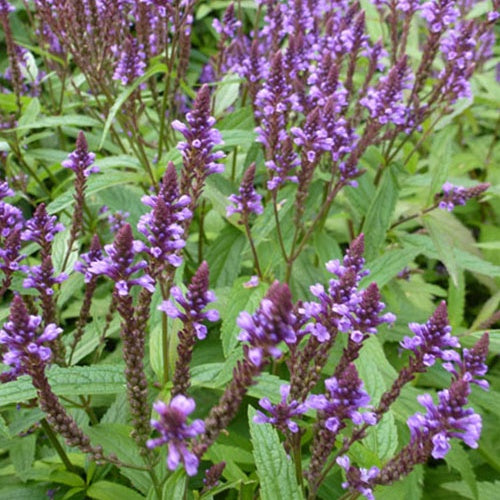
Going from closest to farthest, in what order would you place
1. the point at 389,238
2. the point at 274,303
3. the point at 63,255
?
the point at 274,303, the point at 63,255, the point at 389,238

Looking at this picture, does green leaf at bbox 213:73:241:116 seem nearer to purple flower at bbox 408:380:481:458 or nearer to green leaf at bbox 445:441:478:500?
green leaf at bbox 445:441:478:500

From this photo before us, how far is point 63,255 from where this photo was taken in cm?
311

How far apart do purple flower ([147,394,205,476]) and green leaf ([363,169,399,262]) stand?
236 centimetres

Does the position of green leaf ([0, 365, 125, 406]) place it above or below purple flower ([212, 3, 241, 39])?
below

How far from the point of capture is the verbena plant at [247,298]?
1843mm

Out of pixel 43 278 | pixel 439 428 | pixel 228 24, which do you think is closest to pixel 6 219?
pixel 43 278

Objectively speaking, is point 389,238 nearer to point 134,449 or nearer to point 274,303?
point 134,449

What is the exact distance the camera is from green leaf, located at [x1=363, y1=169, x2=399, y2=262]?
11.9 ft

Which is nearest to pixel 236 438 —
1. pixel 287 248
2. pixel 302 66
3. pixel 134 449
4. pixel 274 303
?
pixel 134 449

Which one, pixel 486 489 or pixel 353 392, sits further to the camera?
pixel 486 489

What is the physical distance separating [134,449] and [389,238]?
2434 millimetres

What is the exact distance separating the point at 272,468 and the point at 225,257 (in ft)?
6.54

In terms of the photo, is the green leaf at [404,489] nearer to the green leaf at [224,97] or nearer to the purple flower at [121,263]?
the purple flower at [121,263]

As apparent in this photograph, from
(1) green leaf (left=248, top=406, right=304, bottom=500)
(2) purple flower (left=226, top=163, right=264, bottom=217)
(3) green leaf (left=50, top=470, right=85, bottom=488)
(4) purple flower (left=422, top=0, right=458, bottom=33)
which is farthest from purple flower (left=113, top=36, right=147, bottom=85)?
(1) green leaf (left=248, top=406, right=304, bottom=500)
